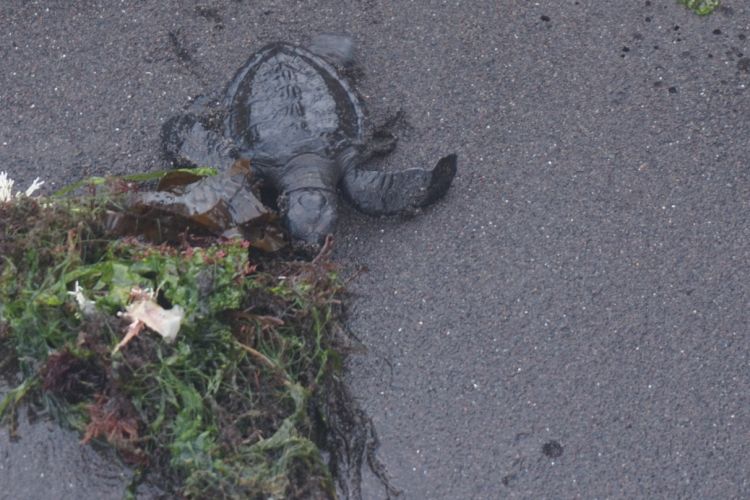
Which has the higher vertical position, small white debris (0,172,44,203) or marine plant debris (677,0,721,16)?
marine plant debris (677,0,721,16)

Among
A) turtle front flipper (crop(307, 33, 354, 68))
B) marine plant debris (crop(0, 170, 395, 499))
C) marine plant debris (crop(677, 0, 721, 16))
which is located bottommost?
marine plant debris (crop(0, 170, 395, 499))

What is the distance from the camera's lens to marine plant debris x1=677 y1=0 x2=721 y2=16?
11.6 feet

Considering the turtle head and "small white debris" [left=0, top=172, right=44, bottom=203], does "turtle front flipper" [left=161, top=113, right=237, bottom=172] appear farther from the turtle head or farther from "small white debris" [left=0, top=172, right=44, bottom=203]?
"small white debris" [left=0, top=172, right=44, bottom=203]

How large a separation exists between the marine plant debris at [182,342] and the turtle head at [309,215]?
104 mm

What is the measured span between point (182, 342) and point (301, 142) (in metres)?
0.87

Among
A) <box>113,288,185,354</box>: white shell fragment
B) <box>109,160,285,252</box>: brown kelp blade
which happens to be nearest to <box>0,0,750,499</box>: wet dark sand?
<box>109,160,285,252</box>: brown kelp blade

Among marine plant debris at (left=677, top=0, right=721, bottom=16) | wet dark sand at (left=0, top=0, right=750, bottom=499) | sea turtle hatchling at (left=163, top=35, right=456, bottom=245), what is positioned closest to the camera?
wet dark sand at (left=0, top=0, right=750, bottom=499)

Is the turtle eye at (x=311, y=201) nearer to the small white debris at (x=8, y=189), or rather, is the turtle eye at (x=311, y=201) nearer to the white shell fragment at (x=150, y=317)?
the white shell fragment at (x=150, y=317)

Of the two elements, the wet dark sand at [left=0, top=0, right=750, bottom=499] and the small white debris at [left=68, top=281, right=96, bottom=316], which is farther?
the wet dark sand at [left=0, top=0, right=750, bottom=499]

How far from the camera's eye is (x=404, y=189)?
3055mm

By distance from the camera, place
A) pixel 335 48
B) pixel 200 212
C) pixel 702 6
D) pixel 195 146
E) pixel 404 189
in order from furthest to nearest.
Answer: pixel 702 6
pixel 335 48
pixel 195 146
pixel 404 189
pixel 200 212

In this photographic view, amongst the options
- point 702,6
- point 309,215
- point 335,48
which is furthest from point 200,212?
point 702,6

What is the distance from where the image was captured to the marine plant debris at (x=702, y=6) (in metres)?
3.53

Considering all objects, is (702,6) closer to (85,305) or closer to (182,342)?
(182,342)
